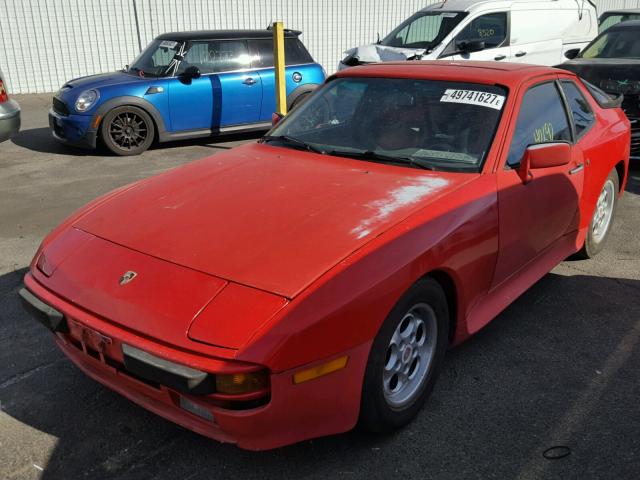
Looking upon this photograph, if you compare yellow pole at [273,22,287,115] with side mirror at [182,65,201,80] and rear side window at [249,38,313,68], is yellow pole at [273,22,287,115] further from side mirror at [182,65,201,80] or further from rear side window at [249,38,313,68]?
side mirror at [182,65,201,80]

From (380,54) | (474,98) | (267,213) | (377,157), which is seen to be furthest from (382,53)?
(267,213)

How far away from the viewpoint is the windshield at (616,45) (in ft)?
26.9

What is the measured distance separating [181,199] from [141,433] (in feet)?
3.75

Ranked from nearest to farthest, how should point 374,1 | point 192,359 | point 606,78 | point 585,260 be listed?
point 192,359, point 585,260, point 606,78, point 374,1

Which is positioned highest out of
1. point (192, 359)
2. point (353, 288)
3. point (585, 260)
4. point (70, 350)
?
point (353, 288)

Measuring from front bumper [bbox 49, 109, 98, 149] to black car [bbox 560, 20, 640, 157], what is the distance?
6.21 metres

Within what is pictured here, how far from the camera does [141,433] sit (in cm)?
279

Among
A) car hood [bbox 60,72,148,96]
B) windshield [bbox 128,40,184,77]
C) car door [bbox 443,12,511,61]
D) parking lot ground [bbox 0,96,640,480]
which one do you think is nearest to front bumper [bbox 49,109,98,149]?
car hood [bbox 60,72,148,96]

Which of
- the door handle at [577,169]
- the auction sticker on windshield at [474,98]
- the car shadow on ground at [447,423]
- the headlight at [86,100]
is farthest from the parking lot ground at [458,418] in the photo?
the headlight at [86,100]

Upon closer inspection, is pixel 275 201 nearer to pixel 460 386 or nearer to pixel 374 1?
pixel 460 386

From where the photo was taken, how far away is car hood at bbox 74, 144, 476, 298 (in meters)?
2.52

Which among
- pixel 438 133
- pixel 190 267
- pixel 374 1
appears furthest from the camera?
pixel 374 1

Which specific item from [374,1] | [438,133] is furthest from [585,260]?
[374,1]

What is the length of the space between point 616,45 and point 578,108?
16.2 feet
